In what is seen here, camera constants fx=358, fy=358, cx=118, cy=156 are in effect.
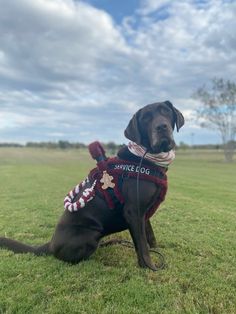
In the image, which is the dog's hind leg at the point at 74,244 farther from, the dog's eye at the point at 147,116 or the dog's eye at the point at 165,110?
the dog's eye at the point at 165,110

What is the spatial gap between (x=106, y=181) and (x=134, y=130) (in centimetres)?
70

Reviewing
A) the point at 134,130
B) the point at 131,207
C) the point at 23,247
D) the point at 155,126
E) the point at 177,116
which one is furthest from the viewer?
the point at 23,247

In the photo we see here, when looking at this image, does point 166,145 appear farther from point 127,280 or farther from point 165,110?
point 127,280

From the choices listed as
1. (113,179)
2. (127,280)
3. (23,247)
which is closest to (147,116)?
(113,179)

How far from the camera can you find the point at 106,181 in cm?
418

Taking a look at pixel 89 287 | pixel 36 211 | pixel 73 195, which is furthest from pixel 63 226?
pixel 36 211

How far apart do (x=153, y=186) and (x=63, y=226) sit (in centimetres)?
116

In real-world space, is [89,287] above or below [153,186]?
below

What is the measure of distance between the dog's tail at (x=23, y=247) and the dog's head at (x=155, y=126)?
175 cm

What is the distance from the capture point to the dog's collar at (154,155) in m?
4.20

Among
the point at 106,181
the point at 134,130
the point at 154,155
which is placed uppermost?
the point at 134,130

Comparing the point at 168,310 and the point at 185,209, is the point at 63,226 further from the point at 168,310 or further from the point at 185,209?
the point at 185,209

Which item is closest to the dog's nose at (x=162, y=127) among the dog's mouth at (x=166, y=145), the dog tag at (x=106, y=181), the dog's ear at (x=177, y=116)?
the dog's mouth at (x=166, y=145)

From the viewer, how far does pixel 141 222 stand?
13.3 ft
